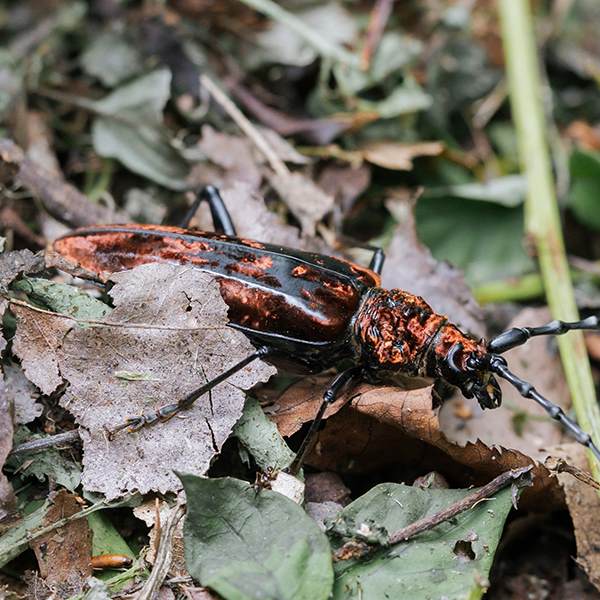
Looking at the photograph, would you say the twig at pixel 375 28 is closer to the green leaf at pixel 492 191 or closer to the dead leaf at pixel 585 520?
the green leaf at pixel 492 191

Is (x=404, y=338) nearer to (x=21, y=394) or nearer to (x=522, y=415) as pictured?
(x=522, y=415)

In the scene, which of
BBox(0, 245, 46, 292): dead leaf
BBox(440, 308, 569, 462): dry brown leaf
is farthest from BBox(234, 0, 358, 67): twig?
BBox(0, 245, 46, 292): dead leaf

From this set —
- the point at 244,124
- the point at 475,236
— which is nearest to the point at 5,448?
the point at 244,124

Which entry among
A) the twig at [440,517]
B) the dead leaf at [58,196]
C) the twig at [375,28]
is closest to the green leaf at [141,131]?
the dead leaf at [58,196]

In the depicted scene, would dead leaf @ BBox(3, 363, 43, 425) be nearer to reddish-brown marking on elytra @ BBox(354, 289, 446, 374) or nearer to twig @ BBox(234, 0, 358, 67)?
reddish-brown marking on elytra @ BBox(354, 289, 446, 374)

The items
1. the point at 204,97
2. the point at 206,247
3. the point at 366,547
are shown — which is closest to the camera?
the point at 366,547

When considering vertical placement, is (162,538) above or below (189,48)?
below

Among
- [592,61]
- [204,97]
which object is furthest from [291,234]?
[592,61]

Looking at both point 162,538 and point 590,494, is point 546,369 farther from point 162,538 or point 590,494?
point 162,538
